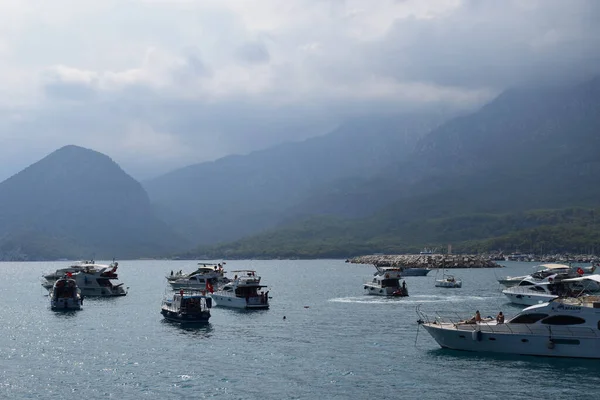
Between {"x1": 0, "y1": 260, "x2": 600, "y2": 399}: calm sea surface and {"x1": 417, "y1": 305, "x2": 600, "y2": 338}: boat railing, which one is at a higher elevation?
{"x1": 417, "y1": 305, "x2": 600, "y2": 338}: boat railing

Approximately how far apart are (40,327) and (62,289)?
→ 24.7 meters

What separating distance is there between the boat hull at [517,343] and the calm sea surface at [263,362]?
41.4 inches

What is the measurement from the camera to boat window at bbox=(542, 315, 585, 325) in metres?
70.5

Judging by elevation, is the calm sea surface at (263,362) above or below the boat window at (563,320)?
below

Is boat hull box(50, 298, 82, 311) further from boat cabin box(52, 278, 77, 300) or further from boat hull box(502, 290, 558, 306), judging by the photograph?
boat hull box(502, 290, 558, 306)

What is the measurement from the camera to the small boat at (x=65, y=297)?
413 ft

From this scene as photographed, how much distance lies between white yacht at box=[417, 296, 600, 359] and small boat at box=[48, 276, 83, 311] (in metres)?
77.1

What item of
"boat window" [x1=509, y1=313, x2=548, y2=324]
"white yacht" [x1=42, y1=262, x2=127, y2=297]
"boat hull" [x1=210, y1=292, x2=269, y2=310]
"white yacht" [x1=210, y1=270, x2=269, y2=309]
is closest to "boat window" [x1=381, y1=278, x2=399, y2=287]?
"white yacht" [x1=210, y1=270, x2=269, y2=309]

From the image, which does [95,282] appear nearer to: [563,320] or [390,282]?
[390,282]

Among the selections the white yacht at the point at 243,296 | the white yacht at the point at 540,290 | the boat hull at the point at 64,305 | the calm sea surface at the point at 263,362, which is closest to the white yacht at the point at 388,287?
the white yacht at the point at 540,290

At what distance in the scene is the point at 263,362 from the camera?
238 feet

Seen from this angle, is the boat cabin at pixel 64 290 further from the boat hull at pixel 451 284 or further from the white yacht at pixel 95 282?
the boat hull at pixel 451 284

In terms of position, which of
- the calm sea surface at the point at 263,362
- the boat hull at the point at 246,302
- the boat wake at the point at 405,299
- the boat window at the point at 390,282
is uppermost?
the boat window at the point at 390,282

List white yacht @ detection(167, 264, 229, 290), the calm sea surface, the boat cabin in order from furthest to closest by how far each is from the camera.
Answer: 1. white yacht @ detection(167, 264, 229, 290)
2. the boat cabin
3. the calm sea surface
